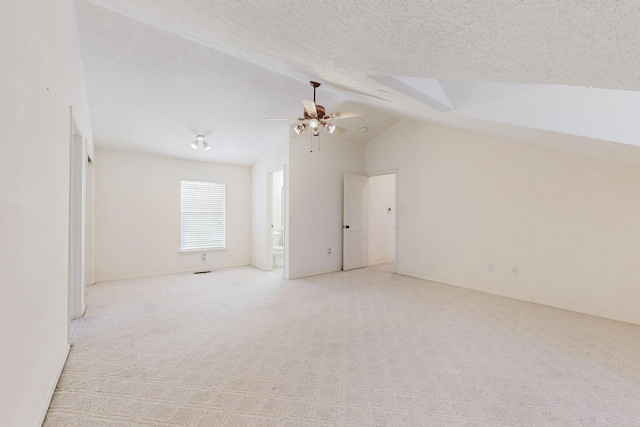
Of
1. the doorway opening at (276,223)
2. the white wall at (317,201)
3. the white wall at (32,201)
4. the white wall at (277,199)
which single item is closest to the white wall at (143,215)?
the doorway opening at (276,223)

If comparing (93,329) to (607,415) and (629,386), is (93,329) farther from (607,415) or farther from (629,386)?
(629,386)

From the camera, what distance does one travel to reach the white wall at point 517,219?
10.9 ft

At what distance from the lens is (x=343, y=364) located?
226 cm

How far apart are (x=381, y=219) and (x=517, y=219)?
3170mm

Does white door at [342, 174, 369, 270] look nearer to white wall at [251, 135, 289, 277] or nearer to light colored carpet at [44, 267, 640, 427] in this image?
white wall at [251, 135, 289, 277]

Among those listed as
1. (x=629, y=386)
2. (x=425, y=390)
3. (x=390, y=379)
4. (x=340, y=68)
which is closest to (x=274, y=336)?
(x=390, y=379)

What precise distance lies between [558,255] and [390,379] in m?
3.21

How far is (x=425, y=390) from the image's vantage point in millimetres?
1929

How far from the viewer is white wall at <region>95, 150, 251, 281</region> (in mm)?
4805

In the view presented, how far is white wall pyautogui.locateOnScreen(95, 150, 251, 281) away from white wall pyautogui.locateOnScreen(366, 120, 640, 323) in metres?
3.98

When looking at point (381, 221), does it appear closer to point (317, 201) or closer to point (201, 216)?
point (317, 201)

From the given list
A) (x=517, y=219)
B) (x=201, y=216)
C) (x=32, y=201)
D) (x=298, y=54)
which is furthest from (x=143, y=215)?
(x=517, y=219)

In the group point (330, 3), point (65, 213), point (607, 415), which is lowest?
point (607, 415)

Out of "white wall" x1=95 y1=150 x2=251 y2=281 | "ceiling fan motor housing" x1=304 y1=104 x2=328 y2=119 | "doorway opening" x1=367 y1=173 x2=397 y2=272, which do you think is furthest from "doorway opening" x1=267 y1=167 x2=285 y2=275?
"doorway opening" x1=367 y1=173 x2=397 y2=272
